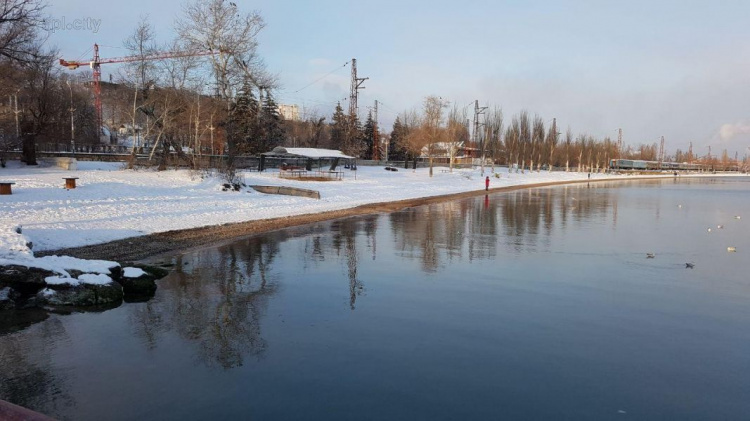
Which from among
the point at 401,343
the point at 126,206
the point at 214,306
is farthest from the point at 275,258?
the point at 126,206

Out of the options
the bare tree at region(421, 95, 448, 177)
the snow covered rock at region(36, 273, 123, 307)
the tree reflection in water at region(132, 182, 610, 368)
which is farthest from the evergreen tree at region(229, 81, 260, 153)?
the snow covered rock at region(36, 273, 123, 307)

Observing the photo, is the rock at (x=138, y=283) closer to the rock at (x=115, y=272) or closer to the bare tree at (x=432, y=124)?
the rock at (x=115, y=272)

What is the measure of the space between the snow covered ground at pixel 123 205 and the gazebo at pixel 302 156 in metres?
11.5

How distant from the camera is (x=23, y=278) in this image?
27.8ft

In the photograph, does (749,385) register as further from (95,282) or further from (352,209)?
(352,209)

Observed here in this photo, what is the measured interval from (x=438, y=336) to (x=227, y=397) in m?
2.93

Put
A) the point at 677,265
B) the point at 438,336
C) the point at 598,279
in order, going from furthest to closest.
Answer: the point at 677,265, the point at 598,279, the point at 438,336

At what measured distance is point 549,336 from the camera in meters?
6.84

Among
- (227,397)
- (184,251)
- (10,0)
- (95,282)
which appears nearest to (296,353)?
(227,397)

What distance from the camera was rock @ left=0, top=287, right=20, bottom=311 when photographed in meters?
7.95

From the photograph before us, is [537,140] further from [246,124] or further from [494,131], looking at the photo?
[246,124]

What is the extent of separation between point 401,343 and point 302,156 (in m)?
46.2

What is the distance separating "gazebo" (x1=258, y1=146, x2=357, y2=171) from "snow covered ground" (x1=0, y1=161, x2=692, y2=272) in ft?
37.7

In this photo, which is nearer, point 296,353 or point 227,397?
point 227,397
